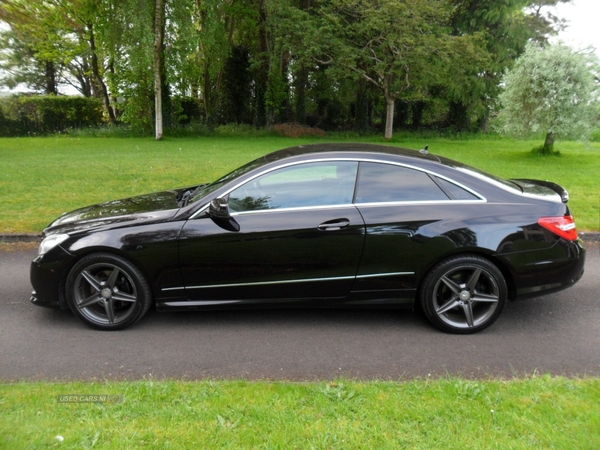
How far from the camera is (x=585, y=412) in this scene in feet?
8.86

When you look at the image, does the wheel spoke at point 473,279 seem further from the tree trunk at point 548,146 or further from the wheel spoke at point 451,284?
the tree trunk at point 548,146

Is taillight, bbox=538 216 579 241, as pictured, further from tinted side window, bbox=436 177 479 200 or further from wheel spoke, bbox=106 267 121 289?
wheel spoke, bbox=106 267 121 289

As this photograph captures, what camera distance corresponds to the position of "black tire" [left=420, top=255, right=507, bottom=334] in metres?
3.89

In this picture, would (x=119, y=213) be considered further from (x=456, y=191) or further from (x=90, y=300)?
A: (x=456, y=191)

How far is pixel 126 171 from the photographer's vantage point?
12.1 metres

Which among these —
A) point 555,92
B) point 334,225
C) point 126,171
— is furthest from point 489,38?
point 334,225

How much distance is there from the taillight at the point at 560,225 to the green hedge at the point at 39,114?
93.8ft

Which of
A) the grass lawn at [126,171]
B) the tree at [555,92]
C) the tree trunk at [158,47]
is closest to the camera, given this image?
the grass lawn at [126,171]

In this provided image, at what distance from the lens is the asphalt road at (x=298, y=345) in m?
3.39

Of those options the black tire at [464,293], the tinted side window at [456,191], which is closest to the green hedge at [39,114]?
the tinted side window at [456,191]

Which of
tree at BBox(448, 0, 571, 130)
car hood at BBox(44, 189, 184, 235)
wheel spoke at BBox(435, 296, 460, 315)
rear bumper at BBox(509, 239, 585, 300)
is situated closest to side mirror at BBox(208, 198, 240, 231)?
car hood at BBox(44, 189, 184, 235)

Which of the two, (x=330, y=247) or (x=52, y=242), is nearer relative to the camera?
(x=330, y=247)

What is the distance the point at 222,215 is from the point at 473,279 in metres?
2.19

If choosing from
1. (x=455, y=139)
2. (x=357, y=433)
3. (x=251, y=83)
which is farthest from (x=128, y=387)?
(x=251, y=83)
